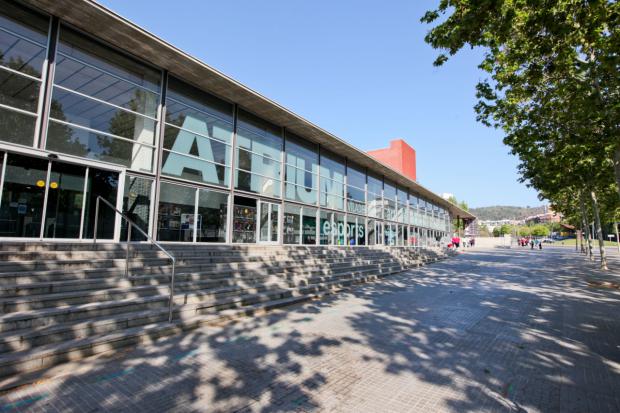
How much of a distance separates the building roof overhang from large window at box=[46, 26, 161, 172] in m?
0.53

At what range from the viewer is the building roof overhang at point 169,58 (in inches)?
352

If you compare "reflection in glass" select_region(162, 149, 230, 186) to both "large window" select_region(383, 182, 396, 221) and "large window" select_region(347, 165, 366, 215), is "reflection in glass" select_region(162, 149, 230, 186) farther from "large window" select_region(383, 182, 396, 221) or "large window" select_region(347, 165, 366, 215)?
"large window" select_region(383, 182, 396, 221)

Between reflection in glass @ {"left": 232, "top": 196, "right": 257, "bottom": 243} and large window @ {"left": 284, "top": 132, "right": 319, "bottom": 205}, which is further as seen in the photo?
large window @ {"left": 284, "top": 132, "right": 319, "bottom": 205}

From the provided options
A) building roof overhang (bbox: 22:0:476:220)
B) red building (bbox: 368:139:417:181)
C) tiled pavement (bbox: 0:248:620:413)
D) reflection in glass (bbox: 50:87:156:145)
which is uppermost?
red building (bbox: 368:139:417:181)

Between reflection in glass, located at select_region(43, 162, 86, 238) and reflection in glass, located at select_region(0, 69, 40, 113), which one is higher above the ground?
reflection in glass, located at select_region(0, 69, 40, 113)

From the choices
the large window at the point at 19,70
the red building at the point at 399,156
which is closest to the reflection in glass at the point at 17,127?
the large window at the point at 19,70

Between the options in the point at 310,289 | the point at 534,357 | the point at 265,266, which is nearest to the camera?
the point at 534,357

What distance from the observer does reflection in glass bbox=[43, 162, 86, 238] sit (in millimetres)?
8789

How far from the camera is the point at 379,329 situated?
6.25 meters

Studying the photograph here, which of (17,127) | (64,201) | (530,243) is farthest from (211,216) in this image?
(530,243)

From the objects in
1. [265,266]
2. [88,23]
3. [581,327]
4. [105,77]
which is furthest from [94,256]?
[581,327]

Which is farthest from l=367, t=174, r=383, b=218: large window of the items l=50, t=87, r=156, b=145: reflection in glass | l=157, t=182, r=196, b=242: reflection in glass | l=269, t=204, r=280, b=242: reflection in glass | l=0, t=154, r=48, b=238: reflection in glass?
l=0, t=154, r=48, b=238: reflection in glass

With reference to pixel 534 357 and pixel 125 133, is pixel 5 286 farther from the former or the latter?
pixel 534 357

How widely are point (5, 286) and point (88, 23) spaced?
799 centimetres
